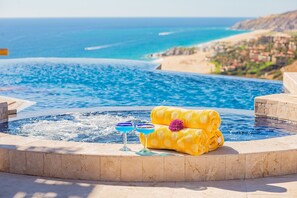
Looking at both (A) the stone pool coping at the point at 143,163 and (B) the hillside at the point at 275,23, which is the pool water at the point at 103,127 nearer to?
(A) the stone pool coping at the point at 143,163

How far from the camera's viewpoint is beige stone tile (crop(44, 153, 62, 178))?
7.11 meters

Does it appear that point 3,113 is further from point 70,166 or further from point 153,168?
point 153,168

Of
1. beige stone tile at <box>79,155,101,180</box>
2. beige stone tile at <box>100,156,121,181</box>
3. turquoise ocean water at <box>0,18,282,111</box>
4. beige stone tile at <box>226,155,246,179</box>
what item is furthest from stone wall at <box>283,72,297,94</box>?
beige stone tile at <box>79,155,101,180</box>

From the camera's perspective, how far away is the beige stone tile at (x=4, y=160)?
7348 millimetres

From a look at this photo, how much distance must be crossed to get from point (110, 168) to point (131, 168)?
265 mm

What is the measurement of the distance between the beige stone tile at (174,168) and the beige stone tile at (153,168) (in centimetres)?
5

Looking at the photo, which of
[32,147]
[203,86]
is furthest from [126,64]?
[32,147]

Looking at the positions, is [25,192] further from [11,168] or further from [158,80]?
[158,80]

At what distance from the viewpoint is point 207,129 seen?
7195mm

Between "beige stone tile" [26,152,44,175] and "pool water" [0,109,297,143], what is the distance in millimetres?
1951

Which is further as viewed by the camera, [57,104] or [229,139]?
[57,104]

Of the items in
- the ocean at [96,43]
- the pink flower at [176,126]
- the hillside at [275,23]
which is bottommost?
the ocean at [96,43]

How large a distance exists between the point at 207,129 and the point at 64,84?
1158 cm

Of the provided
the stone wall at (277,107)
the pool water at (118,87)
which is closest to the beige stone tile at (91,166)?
the stone wall at (277,107)
